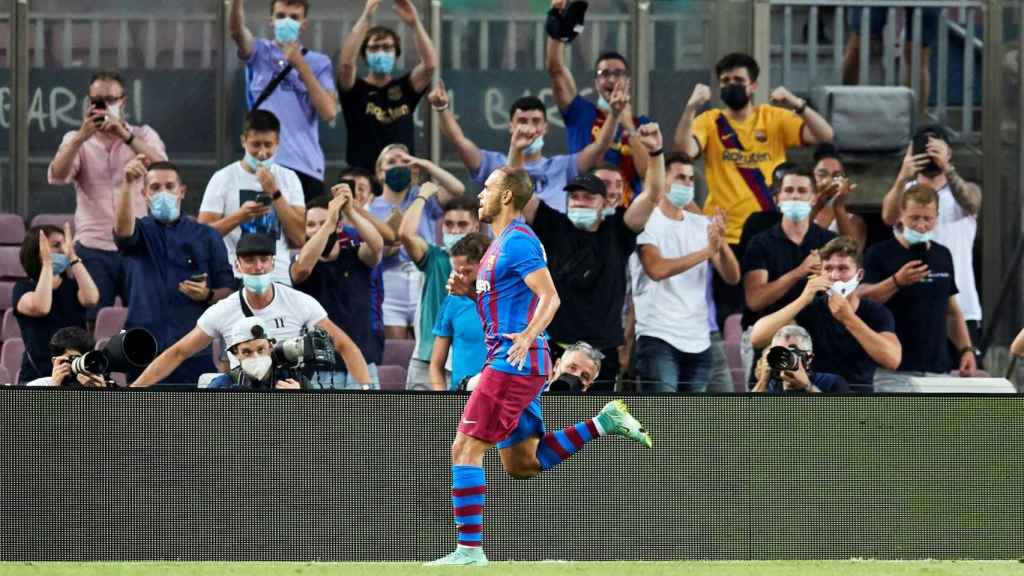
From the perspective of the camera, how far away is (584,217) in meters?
11.5

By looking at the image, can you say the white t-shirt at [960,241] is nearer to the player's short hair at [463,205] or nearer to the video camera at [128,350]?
the player's short hair at [463,205]

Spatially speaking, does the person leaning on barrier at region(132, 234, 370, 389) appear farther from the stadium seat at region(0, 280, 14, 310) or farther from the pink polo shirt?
the stadium seat at region(0, 280, 14, 310)

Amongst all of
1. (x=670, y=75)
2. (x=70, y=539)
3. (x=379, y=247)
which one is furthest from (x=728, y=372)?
(x=70, y=539)

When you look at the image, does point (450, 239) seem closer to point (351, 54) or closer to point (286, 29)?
point (351, 54)

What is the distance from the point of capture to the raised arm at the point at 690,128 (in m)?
12.8

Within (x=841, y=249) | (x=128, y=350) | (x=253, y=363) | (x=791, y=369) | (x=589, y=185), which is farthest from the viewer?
(x=589, y=185)

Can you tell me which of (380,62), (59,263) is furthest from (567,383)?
(380,62)

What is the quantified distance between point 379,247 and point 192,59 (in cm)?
356

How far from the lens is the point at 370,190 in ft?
40.4

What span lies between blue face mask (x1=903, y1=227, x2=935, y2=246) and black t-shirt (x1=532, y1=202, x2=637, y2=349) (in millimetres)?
1794

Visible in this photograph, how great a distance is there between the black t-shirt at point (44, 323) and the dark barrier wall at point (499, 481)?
226 centimetres

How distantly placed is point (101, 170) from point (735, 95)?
13.8 ft

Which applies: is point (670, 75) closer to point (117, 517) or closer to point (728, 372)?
point (728, 372)

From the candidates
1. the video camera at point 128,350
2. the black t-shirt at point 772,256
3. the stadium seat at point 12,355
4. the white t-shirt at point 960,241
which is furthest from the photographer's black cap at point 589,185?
the stadium seat at point 12,355
